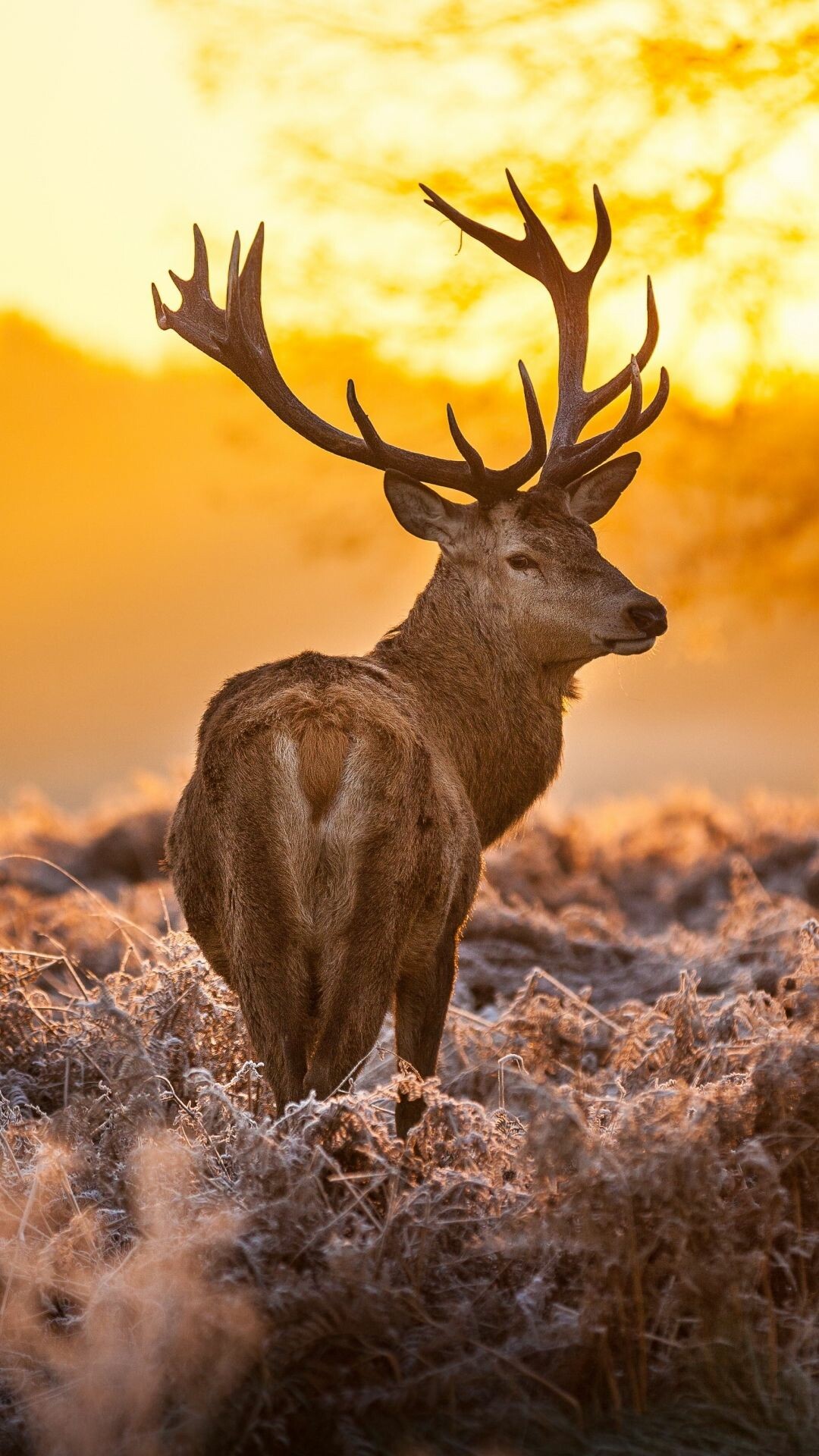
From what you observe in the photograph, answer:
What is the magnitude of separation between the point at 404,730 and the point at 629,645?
4.75ft

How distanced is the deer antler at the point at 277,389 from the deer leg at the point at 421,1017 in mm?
1921

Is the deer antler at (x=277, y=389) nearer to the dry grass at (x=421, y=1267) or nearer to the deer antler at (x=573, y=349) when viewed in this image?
the deer antler at (x=573, y=349)

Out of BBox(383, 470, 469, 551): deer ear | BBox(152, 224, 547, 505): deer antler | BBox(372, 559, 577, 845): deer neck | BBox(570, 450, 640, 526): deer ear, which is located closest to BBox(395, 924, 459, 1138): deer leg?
BBox(372, 559, 577, 845): deer neck

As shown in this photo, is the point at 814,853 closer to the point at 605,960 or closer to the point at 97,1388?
the point at 605,960

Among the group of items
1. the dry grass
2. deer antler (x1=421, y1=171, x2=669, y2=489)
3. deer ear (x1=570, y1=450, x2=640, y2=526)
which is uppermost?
deer antler (x1=421, y1=171, x2=669, y2=489)

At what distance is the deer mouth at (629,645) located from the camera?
6605 millimetres

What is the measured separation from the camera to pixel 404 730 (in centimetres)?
548

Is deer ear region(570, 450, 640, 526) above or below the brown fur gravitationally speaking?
above

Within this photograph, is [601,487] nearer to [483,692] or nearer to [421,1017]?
[483,692]

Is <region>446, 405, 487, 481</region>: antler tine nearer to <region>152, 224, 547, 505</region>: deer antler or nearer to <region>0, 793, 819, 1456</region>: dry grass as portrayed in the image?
<region>152, 224, 547, 505</region>: deer antler

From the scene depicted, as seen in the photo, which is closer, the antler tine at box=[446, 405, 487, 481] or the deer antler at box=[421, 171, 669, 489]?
the antler tine at box=[446, 405, 487, 481]

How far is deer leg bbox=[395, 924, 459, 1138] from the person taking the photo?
5.82 m

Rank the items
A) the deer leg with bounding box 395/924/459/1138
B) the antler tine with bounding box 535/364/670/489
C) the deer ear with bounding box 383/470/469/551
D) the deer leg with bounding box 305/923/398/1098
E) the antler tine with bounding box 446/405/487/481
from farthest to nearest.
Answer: the antler tine with bounding box 535/364/670/489
the deer ear with bounding box 383/470/469/551
the antler tine with bounding box 446/405/487/481
the deer leg with bounding box 395/924/459/1138
the deer leg with bounding box 305/923/398/1098

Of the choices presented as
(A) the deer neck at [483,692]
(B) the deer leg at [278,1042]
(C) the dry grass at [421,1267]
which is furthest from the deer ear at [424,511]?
(B) the deer leg at [278,1042]
